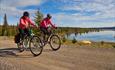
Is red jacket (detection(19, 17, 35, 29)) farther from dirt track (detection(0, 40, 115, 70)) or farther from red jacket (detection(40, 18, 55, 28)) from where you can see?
dirt track (detection(0, 40, 115, 70))

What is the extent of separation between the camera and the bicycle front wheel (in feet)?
47.4

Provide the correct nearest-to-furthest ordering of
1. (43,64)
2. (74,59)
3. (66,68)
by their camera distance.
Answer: (66,68) < (43,64) < (74,59)

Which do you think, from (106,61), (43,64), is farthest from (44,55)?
(106,61)

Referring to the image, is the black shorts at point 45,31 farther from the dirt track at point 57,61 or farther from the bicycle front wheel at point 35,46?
the bicycle front wheel at point 35,46

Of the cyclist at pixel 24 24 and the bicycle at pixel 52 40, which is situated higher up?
the cyclist at pixel 24 24

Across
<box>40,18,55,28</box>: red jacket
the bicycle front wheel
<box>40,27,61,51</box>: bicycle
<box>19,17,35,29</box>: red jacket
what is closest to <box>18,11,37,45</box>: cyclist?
<box>19,17,35,29</box>: red jacket

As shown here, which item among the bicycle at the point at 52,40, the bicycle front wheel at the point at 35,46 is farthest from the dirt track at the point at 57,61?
the bicycle at the point at 52,40

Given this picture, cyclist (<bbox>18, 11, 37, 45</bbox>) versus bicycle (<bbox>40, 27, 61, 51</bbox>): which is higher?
cyclist (<bbox>18, 11, 37, 45</bbox>)

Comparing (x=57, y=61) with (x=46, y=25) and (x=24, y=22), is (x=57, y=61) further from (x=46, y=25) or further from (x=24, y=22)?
(x=46, y=25)

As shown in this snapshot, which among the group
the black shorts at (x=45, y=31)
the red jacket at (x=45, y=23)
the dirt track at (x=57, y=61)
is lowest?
the dirt track at (x=57, y=61)

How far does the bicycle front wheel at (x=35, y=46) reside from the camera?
47.4ft

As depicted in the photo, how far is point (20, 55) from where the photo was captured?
15016mm

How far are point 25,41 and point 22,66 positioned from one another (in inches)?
146

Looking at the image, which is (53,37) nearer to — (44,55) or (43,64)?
(44,55)
